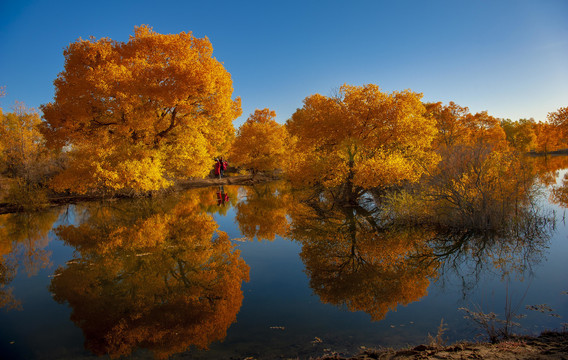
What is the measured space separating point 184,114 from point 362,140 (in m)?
11.2

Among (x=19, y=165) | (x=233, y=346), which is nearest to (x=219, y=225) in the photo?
(x=233, y=346)

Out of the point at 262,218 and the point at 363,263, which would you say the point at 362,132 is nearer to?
the point at 262,218

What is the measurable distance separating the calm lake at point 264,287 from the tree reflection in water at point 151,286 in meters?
0.03

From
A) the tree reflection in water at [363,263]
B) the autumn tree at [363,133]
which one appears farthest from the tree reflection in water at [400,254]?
the autumn tree at [363,133]

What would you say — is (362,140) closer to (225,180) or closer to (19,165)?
(225,180)

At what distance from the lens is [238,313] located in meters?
5.38

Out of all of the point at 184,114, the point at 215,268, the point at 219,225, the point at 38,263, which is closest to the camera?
the point at 215,268

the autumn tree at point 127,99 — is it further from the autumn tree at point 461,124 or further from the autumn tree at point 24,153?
the autumn tree at point 461,124

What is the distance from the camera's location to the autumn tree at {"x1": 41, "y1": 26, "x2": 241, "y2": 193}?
1675 cm

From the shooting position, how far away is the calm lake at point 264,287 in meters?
4.50

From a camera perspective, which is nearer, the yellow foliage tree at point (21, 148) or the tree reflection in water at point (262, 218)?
the tree reflection in water at point (262, 218)

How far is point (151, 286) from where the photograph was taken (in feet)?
21.4

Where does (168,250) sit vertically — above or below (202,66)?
below

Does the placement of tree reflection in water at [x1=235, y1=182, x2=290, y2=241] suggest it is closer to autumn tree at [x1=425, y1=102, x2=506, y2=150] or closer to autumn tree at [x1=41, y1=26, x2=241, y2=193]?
autumn tree at [x1=41, y1=26, x2=241, y2=193]
